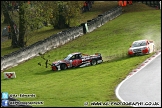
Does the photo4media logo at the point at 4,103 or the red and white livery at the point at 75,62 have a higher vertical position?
the photo4media logo at the point at 4,103

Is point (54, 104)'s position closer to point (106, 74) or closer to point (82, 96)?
point (82, 96)

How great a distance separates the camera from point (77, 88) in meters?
25.9

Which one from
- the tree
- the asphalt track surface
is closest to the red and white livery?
the asphalt track surface

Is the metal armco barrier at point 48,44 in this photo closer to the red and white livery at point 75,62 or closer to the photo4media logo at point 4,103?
the red and white livery at point 75,62

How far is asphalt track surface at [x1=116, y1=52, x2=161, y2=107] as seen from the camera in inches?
A: 854

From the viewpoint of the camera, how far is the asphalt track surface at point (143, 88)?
21.7 m

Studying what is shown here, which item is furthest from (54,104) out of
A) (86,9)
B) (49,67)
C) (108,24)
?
(86,9)

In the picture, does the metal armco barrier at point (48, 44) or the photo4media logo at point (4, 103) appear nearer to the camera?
the photo4media logo at point (4, 103)

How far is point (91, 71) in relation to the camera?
106 ft

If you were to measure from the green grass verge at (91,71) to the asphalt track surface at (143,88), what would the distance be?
23.5 inches

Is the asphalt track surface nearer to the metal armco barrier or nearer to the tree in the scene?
the metal armco barrier

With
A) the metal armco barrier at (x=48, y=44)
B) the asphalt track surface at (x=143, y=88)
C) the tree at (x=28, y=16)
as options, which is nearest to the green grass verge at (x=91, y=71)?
the asphalt track surface at (x=143, y=88)

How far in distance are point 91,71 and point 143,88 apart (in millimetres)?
7699

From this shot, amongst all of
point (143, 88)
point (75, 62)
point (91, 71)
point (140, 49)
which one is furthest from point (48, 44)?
point (143, 88)
